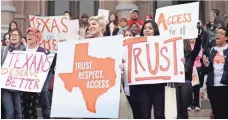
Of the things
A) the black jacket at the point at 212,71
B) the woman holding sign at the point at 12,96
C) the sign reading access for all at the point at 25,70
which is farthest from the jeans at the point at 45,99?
the black jacket at the point at 212,71

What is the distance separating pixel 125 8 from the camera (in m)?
12.5

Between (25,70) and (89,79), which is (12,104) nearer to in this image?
(25,70)

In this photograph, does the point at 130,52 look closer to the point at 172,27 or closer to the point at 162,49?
the point at 162,49

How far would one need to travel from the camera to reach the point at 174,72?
5.21 m

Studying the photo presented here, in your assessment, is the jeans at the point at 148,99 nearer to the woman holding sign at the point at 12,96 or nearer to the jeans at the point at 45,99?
the jeans at the point at 45,99

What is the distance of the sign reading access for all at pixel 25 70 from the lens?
20.6 feet

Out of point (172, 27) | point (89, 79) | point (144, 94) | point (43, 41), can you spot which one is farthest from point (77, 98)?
point (43, 41)

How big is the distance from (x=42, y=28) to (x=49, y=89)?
1855mm

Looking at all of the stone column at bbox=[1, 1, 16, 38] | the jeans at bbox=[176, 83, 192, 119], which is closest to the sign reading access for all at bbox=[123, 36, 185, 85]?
the jeans at bbox=[176, 83, 192, 119]

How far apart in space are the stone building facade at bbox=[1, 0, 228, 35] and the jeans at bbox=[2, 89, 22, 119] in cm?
591

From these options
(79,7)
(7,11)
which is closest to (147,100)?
(7,11)

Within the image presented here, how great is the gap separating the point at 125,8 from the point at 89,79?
7572 millimetres

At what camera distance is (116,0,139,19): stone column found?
41.0ft

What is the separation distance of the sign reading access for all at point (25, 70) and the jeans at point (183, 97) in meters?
1.83
